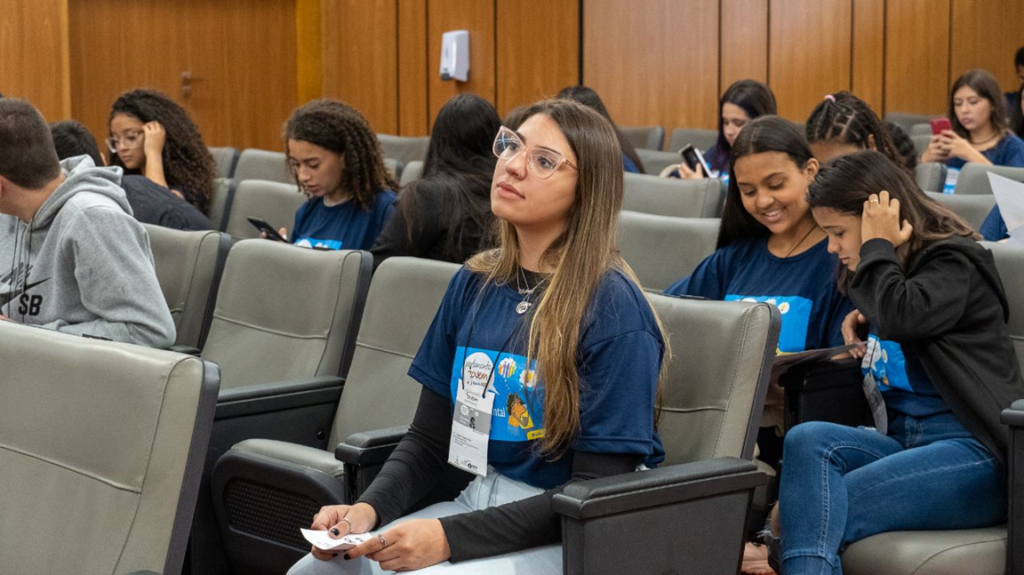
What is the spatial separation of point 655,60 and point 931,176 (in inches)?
172

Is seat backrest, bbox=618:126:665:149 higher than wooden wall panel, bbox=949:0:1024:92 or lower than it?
lower

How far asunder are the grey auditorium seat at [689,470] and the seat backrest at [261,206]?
2709 mm

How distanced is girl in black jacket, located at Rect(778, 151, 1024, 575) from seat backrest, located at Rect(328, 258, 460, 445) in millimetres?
903

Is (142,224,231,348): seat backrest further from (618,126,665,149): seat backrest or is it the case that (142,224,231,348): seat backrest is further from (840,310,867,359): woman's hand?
(618,126,665,149): seat backrest

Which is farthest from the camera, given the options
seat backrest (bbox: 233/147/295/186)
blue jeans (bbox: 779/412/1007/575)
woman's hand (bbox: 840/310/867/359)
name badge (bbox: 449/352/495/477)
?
seat backrest (bbox: 233/147/295/186)

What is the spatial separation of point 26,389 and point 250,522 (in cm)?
94

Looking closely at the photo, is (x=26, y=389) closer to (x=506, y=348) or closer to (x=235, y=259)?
(x=506, y=348)

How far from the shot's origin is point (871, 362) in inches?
99.9

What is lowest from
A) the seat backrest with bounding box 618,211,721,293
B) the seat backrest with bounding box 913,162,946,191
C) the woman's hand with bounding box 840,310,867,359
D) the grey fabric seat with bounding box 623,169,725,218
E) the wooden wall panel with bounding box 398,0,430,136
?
the woman's hand with bounding box 840,310,867,359

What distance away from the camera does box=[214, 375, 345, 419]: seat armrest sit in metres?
2.78

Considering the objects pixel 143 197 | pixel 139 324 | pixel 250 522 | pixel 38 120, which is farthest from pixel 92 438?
pixel 143 197

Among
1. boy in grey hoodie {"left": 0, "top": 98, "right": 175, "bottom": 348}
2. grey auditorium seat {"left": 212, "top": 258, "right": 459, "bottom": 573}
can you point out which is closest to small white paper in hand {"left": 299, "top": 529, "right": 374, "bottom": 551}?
grey auditorium seat {"left": 212, "top": 258, "right": 459, "bottom": 573}

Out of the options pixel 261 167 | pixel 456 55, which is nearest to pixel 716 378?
pixel 261 167

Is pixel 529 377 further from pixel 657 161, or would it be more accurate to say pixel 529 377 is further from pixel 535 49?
pixel 535 49
